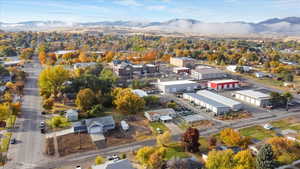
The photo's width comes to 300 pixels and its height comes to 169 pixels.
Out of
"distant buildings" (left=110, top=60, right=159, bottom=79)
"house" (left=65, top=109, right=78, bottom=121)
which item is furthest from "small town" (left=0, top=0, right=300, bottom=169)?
"distant buildings" (left=110, top=60, right=159, bottom=79)

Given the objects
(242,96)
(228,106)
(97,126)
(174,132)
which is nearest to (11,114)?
(97,126)

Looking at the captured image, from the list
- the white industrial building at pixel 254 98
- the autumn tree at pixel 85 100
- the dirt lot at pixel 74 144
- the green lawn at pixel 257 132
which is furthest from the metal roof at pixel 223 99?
the dirt lot at pixel 74 144

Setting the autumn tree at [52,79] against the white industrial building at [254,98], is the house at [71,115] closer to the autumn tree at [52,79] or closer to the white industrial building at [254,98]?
the autumn tree at [52,79]

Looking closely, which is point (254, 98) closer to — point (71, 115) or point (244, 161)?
→ point (244, 161)

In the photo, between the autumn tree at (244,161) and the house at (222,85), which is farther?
the house at (222,85)

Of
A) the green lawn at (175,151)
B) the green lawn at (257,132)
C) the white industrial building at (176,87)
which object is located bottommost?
the green lawn at (175,151)

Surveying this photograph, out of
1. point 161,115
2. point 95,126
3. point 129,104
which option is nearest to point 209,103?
point 161,115
